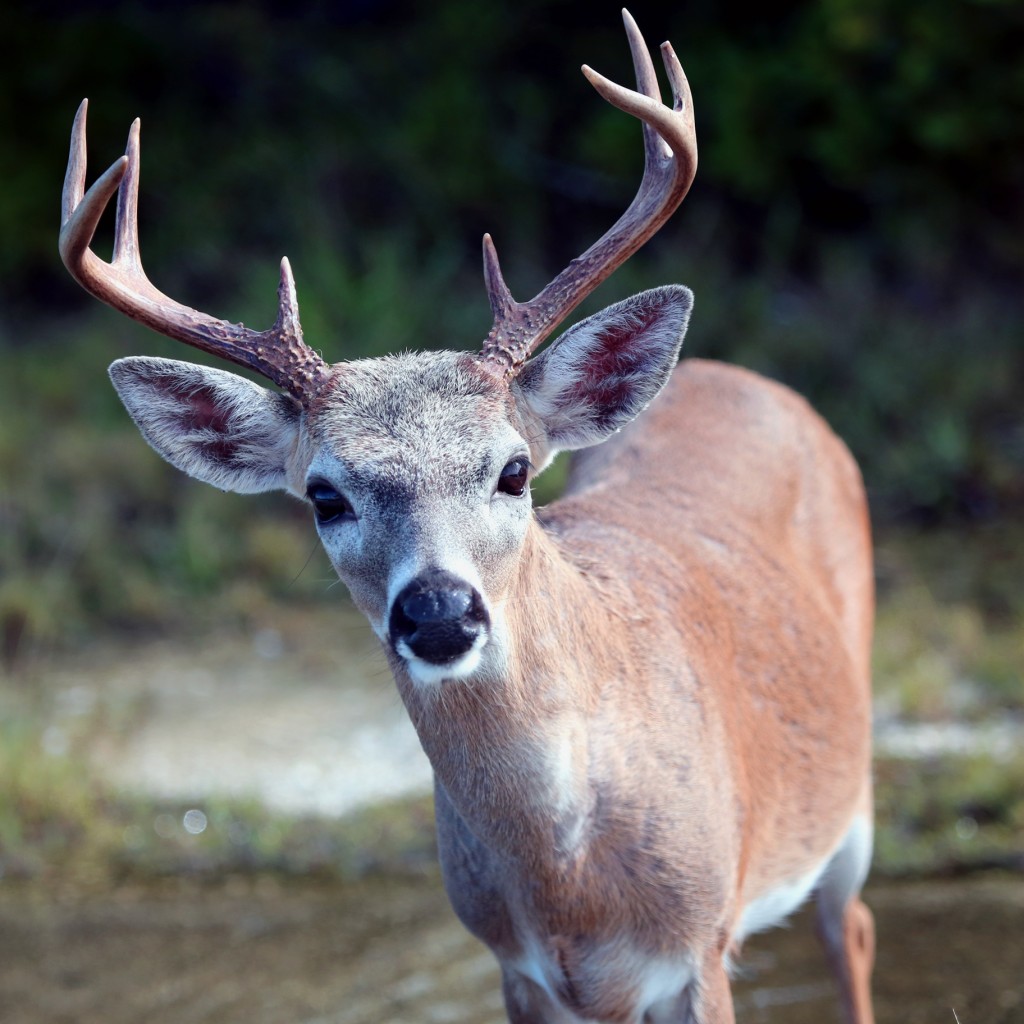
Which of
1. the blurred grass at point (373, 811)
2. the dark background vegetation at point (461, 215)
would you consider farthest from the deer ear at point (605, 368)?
the dark background vegetation at point (461, 215)

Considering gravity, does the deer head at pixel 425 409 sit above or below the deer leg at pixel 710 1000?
above

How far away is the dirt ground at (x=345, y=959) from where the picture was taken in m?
4.71

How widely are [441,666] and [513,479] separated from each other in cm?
49

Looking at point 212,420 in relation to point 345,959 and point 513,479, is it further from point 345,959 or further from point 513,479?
point 345,959

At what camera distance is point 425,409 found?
331cm

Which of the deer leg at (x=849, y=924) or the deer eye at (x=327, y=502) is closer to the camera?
the deer eye at (x=327, y=502)

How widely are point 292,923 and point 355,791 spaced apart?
0.77 metres

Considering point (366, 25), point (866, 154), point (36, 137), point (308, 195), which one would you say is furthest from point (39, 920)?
point (366, 25)

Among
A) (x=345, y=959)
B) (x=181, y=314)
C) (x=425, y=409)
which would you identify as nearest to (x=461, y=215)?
(x=345, y=959)

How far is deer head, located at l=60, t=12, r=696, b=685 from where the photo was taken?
307cm

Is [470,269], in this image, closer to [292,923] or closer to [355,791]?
[355,791]

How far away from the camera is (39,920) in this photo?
5418 mm

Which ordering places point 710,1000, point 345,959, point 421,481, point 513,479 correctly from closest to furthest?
point 421,481 < point 513,479 < point 710,1000 < point 345,959

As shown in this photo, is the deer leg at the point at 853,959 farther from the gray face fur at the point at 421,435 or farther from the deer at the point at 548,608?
the gray face fur at the point at 421,435
